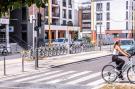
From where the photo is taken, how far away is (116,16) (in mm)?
104625

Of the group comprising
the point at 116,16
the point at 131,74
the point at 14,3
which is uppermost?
the point at 116,16

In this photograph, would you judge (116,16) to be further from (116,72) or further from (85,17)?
(116,72)

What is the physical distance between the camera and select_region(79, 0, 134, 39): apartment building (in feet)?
336

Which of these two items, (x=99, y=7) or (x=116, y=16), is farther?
(x=99, y=7)

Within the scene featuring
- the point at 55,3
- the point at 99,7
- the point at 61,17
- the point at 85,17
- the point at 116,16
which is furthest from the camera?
the point at 85,17

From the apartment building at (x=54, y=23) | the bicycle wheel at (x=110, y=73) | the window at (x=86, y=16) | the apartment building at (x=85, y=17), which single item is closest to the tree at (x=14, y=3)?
the bicycle wheel at (x=110, y=73)

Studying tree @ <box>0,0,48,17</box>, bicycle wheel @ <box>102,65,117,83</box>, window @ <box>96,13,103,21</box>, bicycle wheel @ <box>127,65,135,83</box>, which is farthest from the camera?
window @ <box>96,13,103,21</box>

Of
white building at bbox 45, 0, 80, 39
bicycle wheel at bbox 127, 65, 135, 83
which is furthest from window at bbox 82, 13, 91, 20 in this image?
bicycle wheel at bbox 127, 65, 135, 83

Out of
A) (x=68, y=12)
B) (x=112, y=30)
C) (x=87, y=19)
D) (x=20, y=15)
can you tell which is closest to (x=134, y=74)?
(x=20, y=15)

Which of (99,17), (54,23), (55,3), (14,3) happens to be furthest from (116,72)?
(99,17)

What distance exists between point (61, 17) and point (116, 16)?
25.7 meters

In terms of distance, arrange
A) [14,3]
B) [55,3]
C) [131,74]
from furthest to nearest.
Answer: [55,3]
[131,74]
[14,3]

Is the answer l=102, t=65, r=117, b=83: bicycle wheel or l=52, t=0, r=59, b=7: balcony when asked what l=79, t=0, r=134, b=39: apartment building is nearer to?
l=52, t=0, r=59, b=7: balcony

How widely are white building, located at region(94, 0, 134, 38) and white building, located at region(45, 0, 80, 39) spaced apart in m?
14.3
